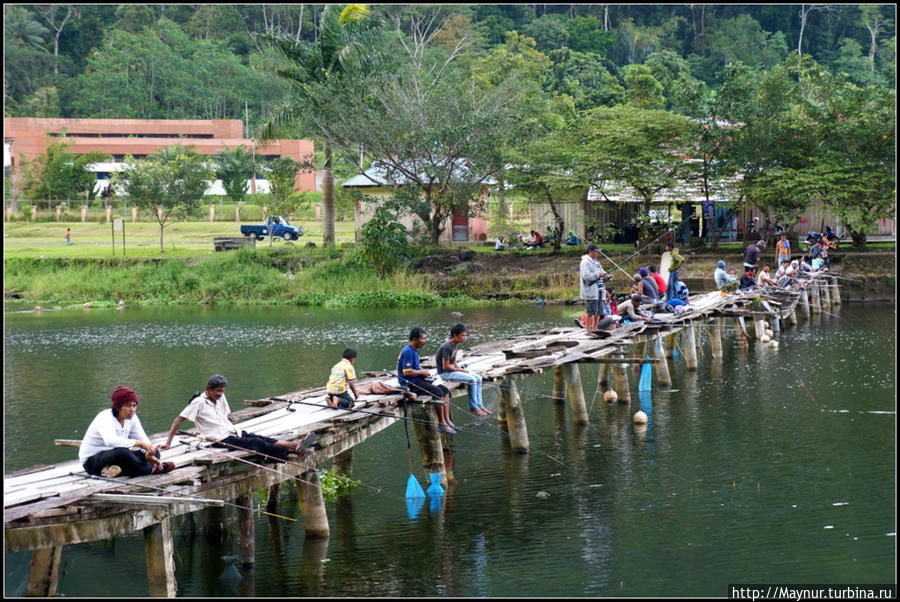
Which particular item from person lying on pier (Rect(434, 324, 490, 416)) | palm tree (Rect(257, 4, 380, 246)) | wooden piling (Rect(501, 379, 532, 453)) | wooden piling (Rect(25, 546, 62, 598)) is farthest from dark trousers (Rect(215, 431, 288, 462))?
palm tree (Rect(257, 4, 380, 246))

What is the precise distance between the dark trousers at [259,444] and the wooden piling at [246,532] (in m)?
0.60

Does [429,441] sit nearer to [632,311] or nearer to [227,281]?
[632,311]

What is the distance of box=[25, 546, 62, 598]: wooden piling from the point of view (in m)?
11.4

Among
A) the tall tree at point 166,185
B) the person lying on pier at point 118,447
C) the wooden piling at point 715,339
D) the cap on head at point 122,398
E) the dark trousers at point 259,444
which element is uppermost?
the tall tree at point 166,185

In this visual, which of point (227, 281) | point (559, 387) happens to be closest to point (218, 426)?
point (559, 387)

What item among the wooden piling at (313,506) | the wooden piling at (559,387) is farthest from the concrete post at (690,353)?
the wooden piling at (313,506)

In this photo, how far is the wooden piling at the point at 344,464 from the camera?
667 inches

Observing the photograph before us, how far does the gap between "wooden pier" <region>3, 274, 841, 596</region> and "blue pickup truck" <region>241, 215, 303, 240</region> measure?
116 feet

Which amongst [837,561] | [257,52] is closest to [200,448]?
[837,561]

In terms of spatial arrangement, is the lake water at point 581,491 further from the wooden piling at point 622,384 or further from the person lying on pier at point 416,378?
the person lying on pier at point 416,378

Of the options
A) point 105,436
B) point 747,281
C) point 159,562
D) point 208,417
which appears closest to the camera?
point 159,562

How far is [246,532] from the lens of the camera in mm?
12984

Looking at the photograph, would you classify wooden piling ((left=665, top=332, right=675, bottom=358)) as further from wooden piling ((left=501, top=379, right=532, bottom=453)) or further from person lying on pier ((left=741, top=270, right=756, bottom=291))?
wooden piling ((left=501, top=379, right=532, bottom=453))

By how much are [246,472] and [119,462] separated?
1.58 m
